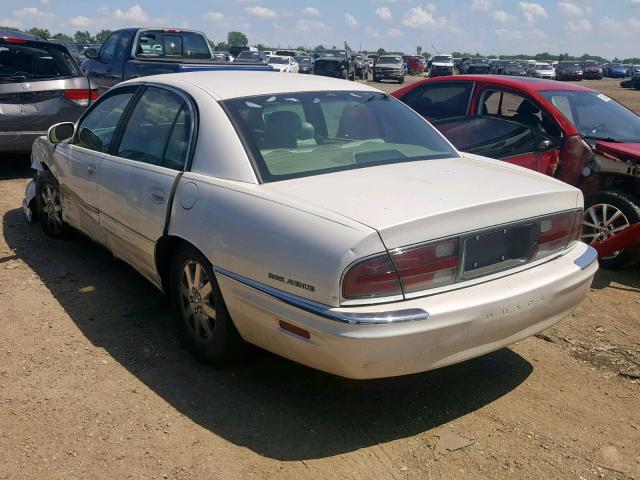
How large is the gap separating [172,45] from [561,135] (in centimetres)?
810

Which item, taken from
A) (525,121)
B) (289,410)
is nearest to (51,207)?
(289,410)

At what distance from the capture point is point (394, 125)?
13.5 feet

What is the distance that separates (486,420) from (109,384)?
1973 mm

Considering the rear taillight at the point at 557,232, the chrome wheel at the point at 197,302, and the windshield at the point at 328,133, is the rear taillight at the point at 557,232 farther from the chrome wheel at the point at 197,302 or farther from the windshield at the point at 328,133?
the chrome wheel at the point at 197,302

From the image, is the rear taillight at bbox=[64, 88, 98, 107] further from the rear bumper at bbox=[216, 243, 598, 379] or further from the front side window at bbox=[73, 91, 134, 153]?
the rear bumper at bbox=[216, 243, 598, 379]

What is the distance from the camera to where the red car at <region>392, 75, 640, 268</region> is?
543 cm

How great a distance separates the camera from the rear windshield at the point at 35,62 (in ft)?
26.3

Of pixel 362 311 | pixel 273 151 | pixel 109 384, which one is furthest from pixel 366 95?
pixel 109 384

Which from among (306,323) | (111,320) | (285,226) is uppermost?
(285,226)

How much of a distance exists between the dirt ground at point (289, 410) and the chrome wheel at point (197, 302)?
228mm

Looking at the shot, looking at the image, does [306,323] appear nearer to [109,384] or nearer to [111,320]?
[109,384]

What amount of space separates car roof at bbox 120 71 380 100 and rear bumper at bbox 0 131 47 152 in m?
4.00

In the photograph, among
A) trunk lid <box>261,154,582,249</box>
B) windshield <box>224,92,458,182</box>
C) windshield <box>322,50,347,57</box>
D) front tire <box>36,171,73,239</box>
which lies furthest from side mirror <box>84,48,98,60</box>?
windshield <box>322,50,347,57</box>

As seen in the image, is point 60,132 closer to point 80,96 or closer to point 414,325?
point 80,96
